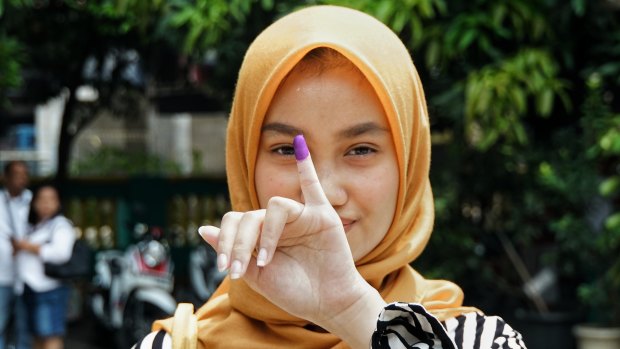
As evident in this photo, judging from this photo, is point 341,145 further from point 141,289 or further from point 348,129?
point 141,289

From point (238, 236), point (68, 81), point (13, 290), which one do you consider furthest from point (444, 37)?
point (68, 81)

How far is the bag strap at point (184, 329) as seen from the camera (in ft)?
4.99

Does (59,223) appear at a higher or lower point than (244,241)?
Result: lower

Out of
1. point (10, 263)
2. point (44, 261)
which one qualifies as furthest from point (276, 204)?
point (10, 263)

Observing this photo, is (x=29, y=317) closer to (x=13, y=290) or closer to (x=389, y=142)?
(x=13, y=290)

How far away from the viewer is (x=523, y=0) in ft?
16.5

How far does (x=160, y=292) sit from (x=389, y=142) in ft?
19.9

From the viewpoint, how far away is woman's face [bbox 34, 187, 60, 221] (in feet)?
21.0

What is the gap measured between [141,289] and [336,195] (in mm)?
6138

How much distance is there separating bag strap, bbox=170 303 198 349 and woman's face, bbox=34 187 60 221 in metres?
5.04

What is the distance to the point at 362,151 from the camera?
1.44 metres

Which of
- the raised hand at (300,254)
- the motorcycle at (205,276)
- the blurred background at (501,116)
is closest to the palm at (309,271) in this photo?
the raised hand at (300,254)

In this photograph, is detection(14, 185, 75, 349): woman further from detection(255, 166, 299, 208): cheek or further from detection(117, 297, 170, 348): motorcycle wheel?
detection(255, 166, 299, 208): cheek

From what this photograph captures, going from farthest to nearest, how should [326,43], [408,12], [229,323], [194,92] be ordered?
1. [194,92]
2. [408,12]
3. [229,323]
4. [326,43]
